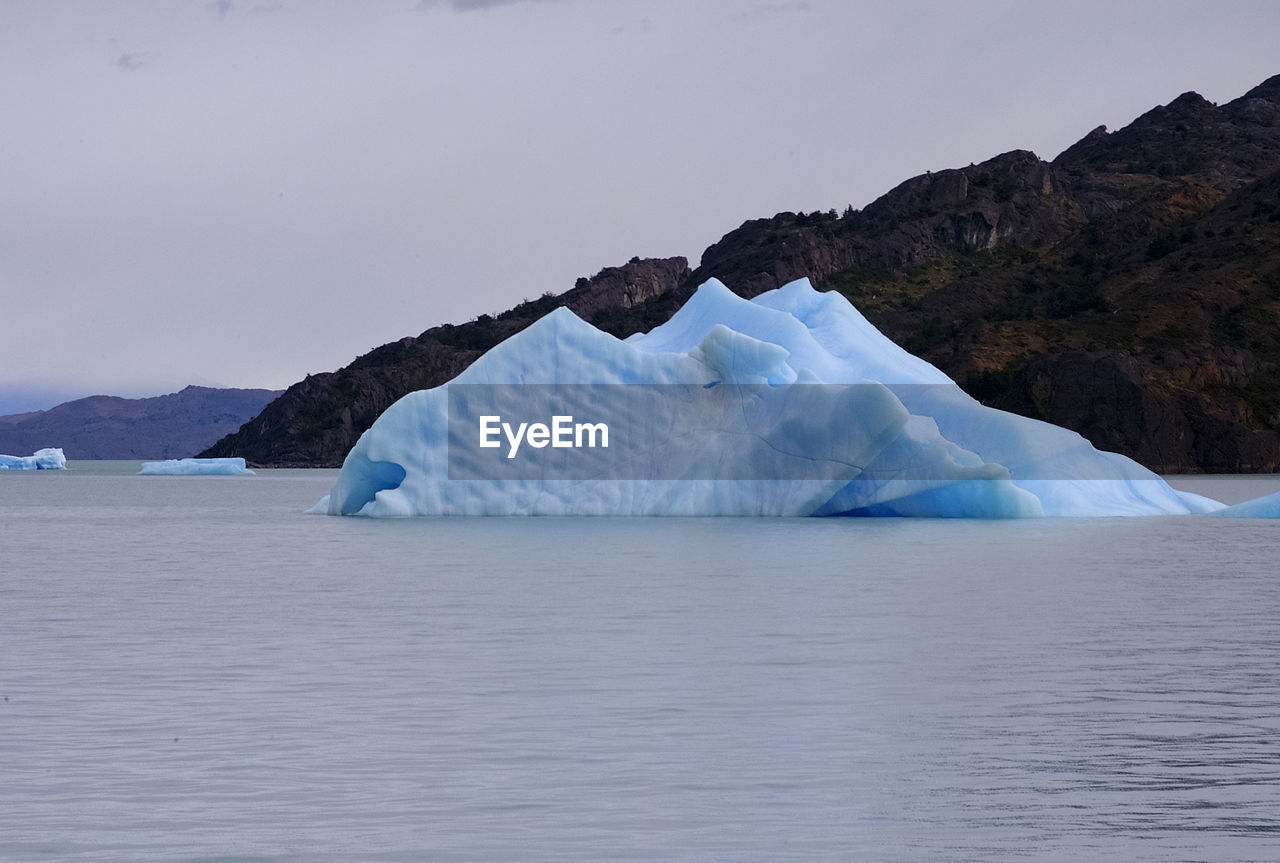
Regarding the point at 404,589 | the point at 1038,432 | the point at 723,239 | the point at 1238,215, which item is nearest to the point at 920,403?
the point at 1038,432

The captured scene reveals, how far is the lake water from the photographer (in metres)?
8.36

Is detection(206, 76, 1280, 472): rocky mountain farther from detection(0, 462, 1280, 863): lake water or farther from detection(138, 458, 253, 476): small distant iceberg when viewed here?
detection(0, 462, 1280, 863): lake water

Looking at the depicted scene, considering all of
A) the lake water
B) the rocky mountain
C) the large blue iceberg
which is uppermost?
the rocky mountain

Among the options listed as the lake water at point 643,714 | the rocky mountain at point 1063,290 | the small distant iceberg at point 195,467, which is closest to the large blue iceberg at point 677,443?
the lake water at point 643,714

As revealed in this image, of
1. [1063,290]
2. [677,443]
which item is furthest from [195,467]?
[677,443]

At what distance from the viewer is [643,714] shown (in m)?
11.9

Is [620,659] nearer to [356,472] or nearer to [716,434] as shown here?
[716,434]

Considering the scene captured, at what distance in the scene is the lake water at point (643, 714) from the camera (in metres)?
8.36

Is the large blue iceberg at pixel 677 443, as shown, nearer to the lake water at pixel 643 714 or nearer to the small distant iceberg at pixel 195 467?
the lake water at pixel 643 714

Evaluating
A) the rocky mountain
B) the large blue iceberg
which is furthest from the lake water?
the rocky mountain

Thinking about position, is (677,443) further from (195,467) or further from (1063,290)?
(195,467)

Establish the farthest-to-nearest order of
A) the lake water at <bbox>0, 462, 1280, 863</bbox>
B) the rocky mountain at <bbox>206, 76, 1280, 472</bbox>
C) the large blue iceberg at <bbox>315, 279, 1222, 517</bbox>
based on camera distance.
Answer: the rocky mountain at <bbox>206, 76, 1280, 472</bbox> < the large blue iceberg at <bbox>315, 279, 1222, 517</bbox> < the lake water at <bbox>0, 462, 1280, 863</bbox>

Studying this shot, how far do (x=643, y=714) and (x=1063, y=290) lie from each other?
98.3 metres

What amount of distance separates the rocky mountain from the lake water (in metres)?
66.1
